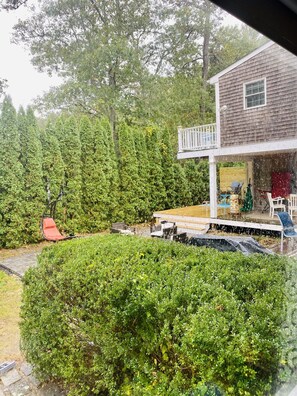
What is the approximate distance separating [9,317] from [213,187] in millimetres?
1531

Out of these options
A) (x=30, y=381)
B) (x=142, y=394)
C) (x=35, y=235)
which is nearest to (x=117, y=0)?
(x=142, y=394)

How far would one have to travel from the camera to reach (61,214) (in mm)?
4180

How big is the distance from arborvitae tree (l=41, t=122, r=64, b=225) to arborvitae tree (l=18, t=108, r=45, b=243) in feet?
0.43

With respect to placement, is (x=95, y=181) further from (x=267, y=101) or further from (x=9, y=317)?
(x=267, y=101)

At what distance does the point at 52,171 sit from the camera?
443 cm

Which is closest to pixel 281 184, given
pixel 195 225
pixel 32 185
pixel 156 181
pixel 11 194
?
pixel 195 225

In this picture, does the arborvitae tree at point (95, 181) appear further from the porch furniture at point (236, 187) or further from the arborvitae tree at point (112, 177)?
the porch furniture at point (236, 187)

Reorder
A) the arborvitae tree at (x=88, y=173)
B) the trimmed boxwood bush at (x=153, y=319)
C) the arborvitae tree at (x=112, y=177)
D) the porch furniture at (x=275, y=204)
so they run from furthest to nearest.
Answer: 1. the arborvitae tree at (x=112, y=177)
2. the arborvitae tree at (x=88, y=173)
3. the porch furniture at (x=275, y=204)
4. the trimmed boxwood bush at (x=153, y=319)

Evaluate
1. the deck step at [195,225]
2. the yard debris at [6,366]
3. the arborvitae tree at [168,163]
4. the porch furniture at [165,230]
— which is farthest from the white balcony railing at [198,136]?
the yard debris at [6,366]

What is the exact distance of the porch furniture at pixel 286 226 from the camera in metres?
1.00

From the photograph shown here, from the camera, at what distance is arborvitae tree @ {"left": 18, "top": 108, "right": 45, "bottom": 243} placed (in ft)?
11.6

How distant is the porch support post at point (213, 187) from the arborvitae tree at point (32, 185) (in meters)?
2.45

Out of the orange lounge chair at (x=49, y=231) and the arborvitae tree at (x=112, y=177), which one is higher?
the arborvitae tree at (x=112, y=177)

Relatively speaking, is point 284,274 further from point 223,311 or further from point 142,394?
point 142,394
